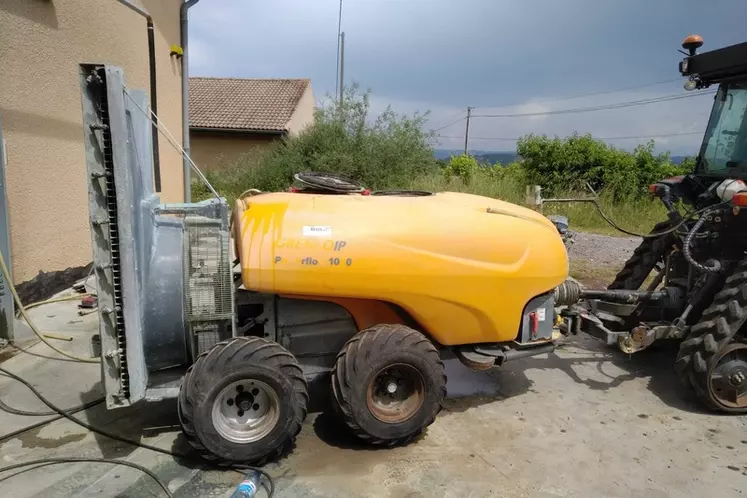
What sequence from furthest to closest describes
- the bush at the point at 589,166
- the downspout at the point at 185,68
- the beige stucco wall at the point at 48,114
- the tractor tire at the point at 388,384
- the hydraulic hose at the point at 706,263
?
the bush at the point at 589,166 < the downspout at the point at 185,68 < the beige stucco wall at the point at 48,114 < the hydraulic hose at the point at 706,263 < the tractor tire at the point at 388,384

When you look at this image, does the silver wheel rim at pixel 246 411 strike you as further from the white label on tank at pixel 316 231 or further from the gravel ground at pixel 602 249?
the gravel ground at pixel 602 249

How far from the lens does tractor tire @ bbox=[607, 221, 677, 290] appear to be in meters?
5.45

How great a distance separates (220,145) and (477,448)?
2024 cm

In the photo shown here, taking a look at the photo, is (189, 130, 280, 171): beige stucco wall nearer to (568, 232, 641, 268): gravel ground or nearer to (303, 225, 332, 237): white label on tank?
(568, 232, 641, 268): gravel ground

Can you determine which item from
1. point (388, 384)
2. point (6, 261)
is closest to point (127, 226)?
point (388, 384)

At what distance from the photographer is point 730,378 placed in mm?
4148

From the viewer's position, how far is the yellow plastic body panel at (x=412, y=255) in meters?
3.46

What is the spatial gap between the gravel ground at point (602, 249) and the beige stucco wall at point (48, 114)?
294 inches

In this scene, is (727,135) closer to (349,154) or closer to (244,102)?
(349,154)

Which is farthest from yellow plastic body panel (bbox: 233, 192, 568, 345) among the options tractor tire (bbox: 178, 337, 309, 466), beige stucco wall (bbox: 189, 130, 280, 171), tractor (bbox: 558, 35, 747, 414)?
beige stucco wall (bbox: 189, 130, 280, 171)

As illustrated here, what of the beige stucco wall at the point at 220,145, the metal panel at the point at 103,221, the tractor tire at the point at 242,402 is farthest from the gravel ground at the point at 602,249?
the beige stucco wall at the point at 220,145

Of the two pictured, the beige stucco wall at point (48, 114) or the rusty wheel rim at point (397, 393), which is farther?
the beige stucco wall at point (48, 114)

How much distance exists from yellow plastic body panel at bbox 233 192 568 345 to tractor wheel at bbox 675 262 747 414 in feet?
3.88

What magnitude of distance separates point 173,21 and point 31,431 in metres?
7.61
